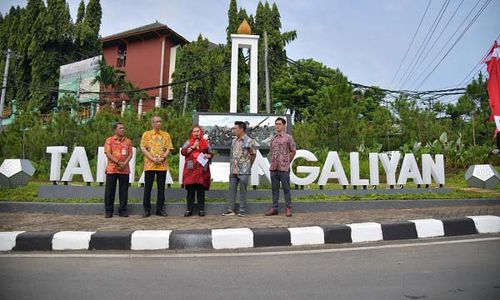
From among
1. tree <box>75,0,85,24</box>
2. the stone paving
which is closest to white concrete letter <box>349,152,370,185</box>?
the stone paving

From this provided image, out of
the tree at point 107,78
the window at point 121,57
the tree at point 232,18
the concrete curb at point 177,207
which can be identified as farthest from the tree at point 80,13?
the concrete curb at point 177,207

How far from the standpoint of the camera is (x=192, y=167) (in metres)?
6.09

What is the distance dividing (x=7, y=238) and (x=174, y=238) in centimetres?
192

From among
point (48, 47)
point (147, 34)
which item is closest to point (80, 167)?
point (147, 34)

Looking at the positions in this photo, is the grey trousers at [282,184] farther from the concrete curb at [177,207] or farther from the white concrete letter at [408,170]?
the white concrete letter at [408,170]

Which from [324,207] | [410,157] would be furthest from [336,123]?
[324,207]

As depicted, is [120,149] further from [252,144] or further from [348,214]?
[348,214]

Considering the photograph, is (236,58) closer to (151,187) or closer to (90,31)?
(151,187)

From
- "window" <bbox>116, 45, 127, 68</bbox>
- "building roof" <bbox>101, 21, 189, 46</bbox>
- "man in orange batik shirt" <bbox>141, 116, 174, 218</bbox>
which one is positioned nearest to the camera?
"man in orange batik shirt" <bbox>141, 116, 174, 218</bbox>

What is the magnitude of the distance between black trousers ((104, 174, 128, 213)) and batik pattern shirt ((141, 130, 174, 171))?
15.2 inches

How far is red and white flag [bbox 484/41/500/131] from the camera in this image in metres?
7.22

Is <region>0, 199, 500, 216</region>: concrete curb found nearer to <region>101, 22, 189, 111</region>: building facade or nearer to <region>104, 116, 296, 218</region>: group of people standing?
<region>104, 116, 296, 218</region>: group of people standing

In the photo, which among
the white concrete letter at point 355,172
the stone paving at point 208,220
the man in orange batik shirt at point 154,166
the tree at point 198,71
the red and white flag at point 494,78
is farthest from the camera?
the tree at point 198,71

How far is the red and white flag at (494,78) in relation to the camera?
7223 mm
